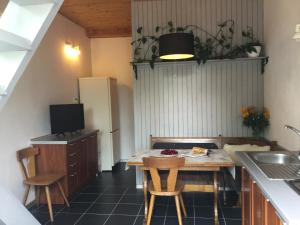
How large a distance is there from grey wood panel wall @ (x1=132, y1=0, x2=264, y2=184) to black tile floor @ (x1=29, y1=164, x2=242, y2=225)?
58 cm

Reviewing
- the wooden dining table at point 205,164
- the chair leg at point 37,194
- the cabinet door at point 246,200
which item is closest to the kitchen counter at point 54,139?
the chair leg at point 37,194

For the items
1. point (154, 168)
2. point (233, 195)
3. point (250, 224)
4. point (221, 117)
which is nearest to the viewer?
point (250, 224)

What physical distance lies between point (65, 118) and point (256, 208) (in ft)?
10.7

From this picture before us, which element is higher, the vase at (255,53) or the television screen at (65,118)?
the vase at (255,53)

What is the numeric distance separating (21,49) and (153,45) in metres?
3.28

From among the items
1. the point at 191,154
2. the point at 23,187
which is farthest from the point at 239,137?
the point at 23,187

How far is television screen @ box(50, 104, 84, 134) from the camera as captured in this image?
14.6 feet

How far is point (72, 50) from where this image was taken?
5.50 metres

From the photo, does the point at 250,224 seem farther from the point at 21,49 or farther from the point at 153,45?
the point at 153,45

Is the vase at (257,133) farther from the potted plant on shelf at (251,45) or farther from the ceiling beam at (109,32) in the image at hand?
the ceiling beam at (109,32)

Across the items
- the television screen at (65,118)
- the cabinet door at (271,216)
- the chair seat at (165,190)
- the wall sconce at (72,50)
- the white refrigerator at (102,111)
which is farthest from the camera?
the white refrigerator at (102,111)

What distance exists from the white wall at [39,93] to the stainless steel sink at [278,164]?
284cm

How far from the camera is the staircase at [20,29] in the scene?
1.41 meters

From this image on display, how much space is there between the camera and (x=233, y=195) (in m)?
4.18
